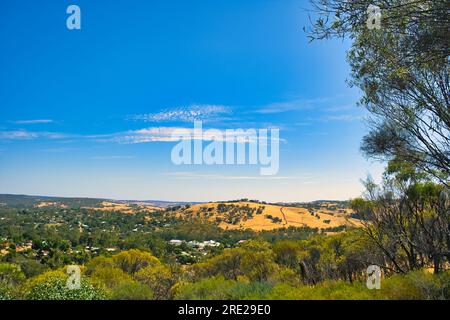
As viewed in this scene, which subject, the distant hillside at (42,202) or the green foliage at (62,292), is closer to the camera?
the green foliage at (62,292)

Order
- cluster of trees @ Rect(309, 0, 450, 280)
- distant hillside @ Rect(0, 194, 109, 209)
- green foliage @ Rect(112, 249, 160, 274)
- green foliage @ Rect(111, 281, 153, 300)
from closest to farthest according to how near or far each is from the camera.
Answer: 1. cluster of trees @ Rect(309, 0, 450, 280)
2. green foliage @ Rect(111, 281, 153, 300)
3. green foliage @ Rect(112, 249, 160, 274)
4. distant hillside @ Rect(0, 194, 109, 209)

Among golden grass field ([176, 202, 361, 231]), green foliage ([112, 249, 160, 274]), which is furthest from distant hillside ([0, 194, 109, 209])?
green foliage ([112, 249, 160, 274])

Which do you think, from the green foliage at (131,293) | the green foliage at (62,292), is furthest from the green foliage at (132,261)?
the green foliage at (62,292)

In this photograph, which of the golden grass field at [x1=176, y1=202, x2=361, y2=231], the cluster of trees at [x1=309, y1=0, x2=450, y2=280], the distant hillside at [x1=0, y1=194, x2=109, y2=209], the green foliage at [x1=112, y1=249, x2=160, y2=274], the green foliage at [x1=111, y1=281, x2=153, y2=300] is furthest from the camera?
the distant hillside at [x1=0, y1=194, x2=109, y2=209]

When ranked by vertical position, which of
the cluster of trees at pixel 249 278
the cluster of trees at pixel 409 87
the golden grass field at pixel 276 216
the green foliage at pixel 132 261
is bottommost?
the golden grass field at pixel 276 216

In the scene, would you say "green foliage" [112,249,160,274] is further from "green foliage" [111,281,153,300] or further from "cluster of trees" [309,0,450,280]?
"cluster of trees" [309,0,450,280]

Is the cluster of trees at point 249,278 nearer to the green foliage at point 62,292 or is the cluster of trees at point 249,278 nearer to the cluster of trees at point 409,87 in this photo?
the green foliage at point 62,292

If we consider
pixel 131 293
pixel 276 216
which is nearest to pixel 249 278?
pixel 131 293

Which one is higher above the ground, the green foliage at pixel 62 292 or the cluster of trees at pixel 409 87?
the cluster of trees at pixel 409 87

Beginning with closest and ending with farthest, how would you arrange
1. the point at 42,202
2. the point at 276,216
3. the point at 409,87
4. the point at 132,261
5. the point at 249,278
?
the point at 409,87 < the point at 249,278 < the point at 132,261 < the point at 276,216 < the point at 42,202

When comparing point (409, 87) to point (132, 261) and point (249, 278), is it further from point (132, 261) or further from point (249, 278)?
point (132, 261)

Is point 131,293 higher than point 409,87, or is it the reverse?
point 409,87

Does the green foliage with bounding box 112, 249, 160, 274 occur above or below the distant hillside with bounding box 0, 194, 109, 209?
above
